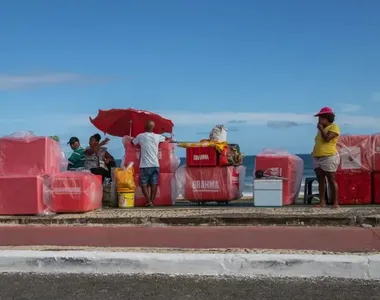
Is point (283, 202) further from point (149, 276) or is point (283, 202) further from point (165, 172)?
point (149, 276)

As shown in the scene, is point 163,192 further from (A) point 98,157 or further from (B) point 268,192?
(B) point 268,192

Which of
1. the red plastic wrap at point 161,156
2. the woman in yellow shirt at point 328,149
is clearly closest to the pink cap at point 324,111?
the woman in yellow shirt at point 328,149

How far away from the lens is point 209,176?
10398mm

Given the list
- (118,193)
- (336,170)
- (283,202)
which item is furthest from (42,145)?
(336,170)

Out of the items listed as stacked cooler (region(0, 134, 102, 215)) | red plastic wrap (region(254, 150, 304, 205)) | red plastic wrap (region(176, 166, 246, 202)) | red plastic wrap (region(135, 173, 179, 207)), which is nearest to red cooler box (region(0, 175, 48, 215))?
stacked cooler (region(0, 134, 102, 215))

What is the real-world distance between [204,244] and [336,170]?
3.35 metres

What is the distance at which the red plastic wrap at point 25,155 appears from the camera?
368 inches

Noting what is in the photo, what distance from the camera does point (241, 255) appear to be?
6496mm

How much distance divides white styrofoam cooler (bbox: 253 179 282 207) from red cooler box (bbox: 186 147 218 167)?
2.92 feet

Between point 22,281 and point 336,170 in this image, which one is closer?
point 22,281

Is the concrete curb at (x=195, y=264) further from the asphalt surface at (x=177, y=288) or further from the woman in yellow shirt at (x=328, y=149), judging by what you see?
the woman in yellow shirt at (x=328, y=149)

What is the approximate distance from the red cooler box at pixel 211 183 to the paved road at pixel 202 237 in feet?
6.53

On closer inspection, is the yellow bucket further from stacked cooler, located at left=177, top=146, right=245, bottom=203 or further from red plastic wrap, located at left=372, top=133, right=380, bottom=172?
red plastic wrap, located at left=372, top=133, right=380, bottom=172

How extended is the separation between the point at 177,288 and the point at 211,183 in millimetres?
4694
